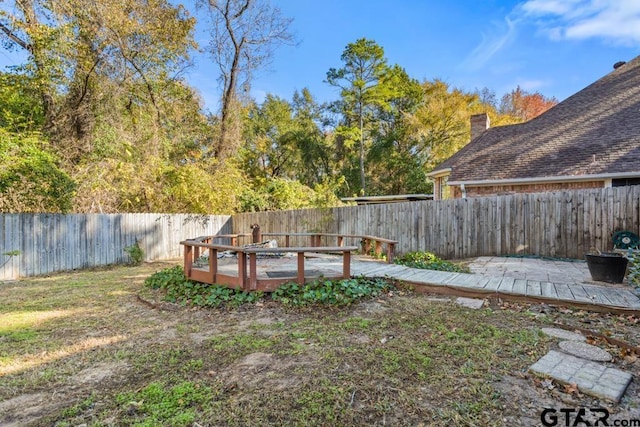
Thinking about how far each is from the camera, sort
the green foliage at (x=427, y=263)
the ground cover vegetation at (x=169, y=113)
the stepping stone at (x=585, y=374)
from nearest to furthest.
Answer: the stepping stone at (x=585, y=374) < the green foliage at (x=427, y=263) < the ground cover vegetation at (x=169, y=113)

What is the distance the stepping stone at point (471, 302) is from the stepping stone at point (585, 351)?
1067mm

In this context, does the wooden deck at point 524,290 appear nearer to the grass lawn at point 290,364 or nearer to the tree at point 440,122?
the grass lawn at point 290,364

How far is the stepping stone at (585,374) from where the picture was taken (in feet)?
6.31

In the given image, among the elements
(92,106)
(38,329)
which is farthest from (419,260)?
(92,106)

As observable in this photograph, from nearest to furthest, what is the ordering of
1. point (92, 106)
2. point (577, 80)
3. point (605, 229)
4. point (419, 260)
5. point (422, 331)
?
1. point (422, 331)
2. point (605, 229)
3. point (419, 260)
4. point (92, 106)
5. point (577, 80)

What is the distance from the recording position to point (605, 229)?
6.23 m

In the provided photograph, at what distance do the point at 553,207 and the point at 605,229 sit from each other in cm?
93

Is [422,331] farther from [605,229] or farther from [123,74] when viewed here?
[123,74]

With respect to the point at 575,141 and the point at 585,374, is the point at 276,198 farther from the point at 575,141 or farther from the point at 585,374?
the point at 585,374

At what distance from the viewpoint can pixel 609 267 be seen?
4305 mm

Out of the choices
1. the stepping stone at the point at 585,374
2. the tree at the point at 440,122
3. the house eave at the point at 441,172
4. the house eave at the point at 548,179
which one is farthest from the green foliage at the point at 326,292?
the tree at the point at 440,122

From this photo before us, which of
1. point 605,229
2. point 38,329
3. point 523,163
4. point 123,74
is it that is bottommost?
point 38,329

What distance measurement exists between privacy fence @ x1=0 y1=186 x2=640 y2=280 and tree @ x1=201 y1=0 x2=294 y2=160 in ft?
20.3

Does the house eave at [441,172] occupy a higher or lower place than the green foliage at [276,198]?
higher
